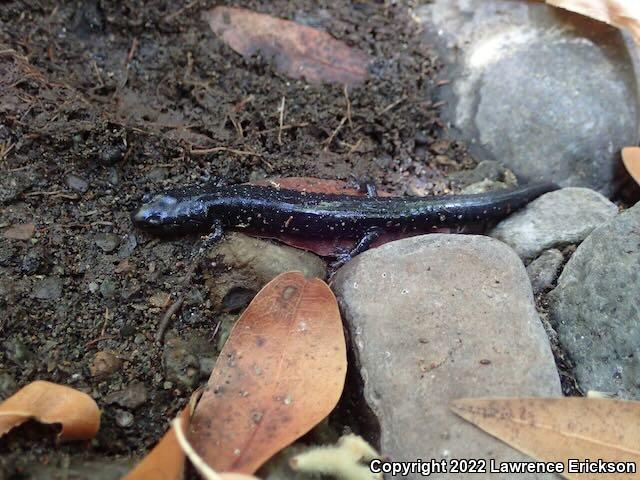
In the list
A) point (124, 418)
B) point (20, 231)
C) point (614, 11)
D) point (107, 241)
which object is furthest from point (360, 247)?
point (614, 11)

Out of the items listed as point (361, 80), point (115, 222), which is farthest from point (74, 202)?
point (361, 80)

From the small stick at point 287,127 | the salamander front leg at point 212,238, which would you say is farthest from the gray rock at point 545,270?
the salamander front leg at point 212,238

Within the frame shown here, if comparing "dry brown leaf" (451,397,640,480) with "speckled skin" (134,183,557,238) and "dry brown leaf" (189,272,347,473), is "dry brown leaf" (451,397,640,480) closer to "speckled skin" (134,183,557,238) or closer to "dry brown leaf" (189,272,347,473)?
"dry brown leaf" (189,272,347,473)

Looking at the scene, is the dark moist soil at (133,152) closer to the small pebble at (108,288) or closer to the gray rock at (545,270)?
the small pebble at (108,288)

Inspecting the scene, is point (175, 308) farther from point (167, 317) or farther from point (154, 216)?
point (154, 216)

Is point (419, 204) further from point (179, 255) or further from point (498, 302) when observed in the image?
point (179, 255)

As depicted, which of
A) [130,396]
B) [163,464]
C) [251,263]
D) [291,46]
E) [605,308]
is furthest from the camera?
[291,46]

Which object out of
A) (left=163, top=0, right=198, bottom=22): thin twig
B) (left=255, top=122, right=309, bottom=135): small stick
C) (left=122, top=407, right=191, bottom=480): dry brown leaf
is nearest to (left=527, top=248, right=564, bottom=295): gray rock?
(left=255, top=122, right=309, bottom=135): small stick
